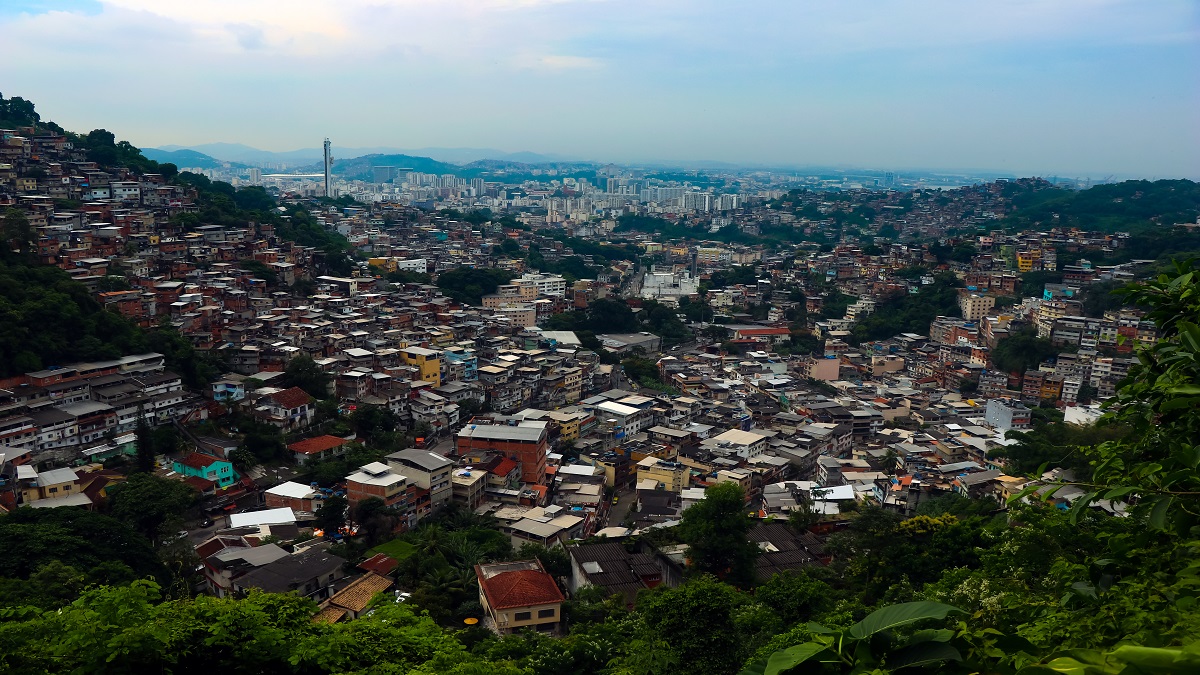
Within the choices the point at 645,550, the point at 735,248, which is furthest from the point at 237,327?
the point at 735,248

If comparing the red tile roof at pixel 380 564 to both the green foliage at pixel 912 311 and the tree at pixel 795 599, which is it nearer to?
the tree at pixel 795 599

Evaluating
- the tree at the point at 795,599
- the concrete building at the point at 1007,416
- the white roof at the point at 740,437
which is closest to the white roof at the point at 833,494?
the white roof at the point at 740,437

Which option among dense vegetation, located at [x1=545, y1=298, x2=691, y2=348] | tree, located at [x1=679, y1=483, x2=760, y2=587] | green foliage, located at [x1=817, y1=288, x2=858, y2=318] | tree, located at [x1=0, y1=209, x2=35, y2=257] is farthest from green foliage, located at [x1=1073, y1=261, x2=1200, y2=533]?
green foliage, located at [x1=817, y1=288, x2=858, y2=318]

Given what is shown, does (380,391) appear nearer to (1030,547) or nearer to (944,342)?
(1030,547)

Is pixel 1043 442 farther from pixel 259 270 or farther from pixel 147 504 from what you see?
pixel 259 270

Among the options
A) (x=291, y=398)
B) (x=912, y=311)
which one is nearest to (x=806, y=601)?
(x=291, y=398)

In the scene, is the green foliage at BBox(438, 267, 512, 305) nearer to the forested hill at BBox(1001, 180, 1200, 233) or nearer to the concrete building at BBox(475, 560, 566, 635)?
the concrete building at BBox(475, 560, 566, 635)
